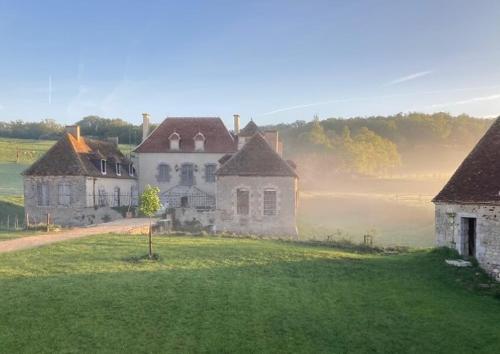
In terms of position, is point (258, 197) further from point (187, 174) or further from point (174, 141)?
point (174, 141)

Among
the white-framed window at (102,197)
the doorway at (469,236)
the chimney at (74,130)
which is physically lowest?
the doorway at (469,236)

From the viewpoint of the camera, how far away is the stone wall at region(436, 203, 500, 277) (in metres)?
15.5

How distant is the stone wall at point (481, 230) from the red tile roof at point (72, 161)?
949 inches

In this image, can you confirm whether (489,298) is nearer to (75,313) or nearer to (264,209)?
(75,313)

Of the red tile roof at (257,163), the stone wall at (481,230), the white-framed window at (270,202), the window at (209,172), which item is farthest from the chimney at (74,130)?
the stone wall at (481,230)

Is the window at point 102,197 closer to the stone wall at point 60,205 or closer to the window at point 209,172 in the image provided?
the stone wall at point 60,205

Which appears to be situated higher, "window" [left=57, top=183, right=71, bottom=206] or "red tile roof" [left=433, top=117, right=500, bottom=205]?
"red tile roof" [left=433, top=117, right=500, bottom=205]

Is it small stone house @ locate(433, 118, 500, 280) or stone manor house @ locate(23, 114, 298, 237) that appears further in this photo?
stone manor house @ locate(23, 114, 298, 237)

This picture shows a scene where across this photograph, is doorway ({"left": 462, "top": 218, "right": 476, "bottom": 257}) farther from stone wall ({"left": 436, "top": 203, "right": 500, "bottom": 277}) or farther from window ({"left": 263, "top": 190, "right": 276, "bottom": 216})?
window ({"left": 263, "top": 190, "right": 276, "bottom": 216})

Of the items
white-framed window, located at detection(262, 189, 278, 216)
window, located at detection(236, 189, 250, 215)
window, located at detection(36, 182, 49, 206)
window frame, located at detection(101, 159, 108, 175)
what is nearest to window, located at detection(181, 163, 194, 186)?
window frame, located at detection(101, 159, 108, 175)

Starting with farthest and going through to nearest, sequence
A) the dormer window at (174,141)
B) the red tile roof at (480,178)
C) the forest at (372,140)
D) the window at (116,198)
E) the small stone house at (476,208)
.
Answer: the forest at (372,140), the dormer window at (174,141), the window at (116,198), the red tile roof at (480,178), the small stone house at (476,208)

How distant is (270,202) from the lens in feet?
93.7

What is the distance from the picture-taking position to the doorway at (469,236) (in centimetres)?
1725

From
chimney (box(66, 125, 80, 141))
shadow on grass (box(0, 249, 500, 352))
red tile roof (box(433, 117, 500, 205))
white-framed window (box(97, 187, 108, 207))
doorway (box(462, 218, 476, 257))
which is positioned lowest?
shadow on grass (box(0, 249, 500, 352))
